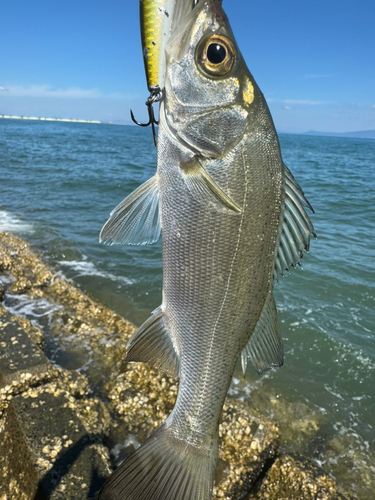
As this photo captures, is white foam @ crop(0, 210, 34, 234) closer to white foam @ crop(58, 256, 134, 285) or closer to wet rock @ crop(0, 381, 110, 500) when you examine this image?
white foam @ crop(58, 256, 134, 285)

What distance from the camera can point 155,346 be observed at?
7.16ft

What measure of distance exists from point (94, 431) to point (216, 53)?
327cm

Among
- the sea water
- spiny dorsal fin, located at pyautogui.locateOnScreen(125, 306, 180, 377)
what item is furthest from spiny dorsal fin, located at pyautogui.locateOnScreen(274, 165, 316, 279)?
the sea water

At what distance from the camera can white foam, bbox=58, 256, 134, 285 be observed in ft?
28.7

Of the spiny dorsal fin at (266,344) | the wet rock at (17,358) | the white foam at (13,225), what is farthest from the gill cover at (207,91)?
the white foam at (13,225)

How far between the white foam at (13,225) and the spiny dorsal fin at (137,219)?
984cm

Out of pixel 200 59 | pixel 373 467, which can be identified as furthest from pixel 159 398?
pixel 200 59

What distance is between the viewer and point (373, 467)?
4.41 m

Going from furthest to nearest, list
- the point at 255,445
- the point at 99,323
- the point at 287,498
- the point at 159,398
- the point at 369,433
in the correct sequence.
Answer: the point at 99,323 < the point at 369,433 < the point at 159,398 < the point at 255,445 < the point at 287,498

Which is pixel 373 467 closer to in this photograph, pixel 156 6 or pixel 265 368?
pixel 265 368

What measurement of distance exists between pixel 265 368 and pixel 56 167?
25.2 metres

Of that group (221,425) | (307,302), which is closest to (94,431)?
(221,425)

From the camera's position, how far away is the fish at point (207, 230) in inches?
71.3

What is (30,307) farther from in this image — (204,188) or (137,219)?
(204,188)
